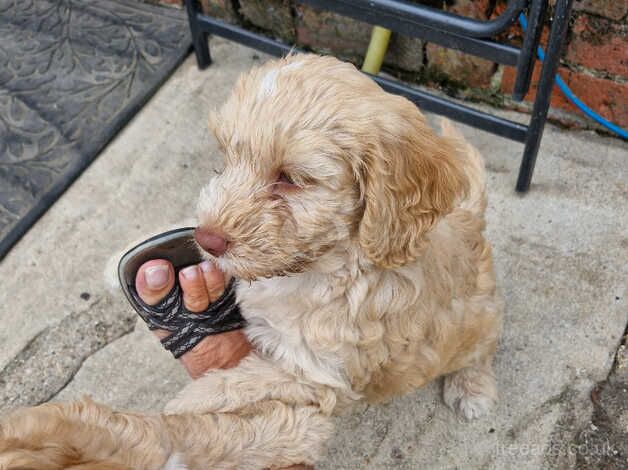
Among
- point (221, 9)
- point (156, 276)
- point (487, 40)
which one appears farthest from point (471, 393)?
point (221, 9)

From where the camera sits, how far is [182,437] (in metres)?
1.97

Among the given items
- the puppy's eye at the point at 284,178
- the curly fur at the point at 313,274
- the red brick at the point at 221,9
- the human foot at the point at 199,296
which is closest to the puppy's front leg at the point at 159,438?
the curly fur at the point at 313,274

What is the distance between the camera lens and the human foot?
2.33 metres

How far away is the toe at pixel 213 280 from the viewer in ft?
7.80

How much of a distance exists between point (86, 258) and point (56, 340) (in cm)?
38

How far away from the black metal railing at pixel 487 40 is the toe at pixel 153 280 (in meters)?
1.24

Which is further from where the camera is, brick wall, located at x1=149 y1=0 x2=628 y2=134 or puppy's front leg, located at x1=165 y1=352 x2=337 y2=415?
brick wall, located at x1=149 y1=0 x2=628 y2=134

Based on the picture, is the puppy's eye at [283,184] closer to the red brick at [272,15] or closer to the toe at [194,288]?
the toe at [194,288]

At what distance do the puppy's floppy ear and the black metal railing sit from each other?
836 mm

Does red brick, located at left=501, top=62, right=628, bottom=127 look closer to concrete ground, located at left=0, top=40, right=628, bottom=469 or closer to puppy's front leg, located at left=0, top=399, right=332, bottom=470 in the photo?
concrete ground, located at left=0, top=40, right=628, bottom=469

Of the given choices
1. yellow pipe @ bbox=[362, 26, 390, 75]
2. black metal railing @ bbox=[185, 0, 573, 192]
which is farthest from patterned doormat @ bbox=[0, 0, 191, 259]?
yellow pipe @ bbox=[362, 26, 390, 75]

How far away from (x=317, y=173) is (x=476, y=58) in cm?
174

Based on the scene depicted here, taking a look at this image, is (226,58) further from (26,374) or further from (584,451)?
(584,451)

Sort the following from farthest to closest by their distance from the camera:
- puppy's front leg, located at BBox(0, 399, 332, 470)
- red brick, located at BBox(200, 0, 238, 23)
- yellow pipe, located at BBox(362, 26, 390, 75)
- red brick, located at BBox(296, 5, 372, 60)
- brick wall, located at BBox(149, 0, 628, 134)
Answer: red brick, located at BBox(200, 0, 238, 23), red brick, located at BBox(296, 5, 372, 60), yellow pipe, located at BBox(362, 26, 390, 75), brick wall, located at BBox(149, 0, 628, 134), puppy's front leg, located at BBox(0, 399, 332, 470)
